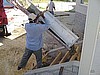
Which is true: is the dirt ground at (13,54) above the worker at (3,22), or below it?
below

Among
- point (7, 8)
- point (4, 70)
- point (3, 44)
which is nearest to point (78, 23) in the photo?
point (3, 44)

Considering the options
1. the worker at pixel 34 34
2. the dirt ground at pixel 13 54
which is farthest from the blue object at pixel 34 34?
the dirt ground at pixel 13 54

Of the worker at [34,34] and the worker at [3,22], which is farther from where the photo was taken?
the worker at [3,22]

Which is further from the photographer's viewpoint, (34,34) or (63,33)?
(63,33)

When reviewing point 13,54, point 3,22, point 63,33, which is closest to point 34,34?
point 63,33

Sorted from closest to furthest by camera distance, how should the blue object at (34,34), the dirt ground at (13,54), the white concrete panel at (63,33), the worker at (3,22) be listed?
the blue object at (34,34) → the white concrete panel at (63,33) → the dirt ground at (13,54) → the worker at (3,22)

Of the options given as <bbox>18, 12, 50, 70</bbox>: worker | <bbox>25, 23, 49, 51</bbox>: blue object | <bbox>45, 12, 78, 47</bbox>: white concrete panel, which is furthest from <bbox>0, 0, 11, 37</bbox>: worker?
<bbox>25, 23, 49, 51</bbox>: blue object

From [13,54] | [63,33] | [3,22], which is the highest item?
[63,33]

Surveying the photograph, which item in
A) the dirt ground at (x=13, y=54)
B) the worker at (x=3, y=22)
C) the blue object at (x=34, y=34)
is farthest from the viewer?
the worker at (x=3, y=22)

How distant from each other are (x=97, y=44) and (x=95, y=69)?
156 millimetres

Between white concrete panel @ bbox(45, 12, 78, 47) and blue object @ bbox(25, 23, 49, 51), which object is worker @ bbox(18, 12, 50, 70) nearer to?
blue object @ bbox(25, 23, 49, 51)

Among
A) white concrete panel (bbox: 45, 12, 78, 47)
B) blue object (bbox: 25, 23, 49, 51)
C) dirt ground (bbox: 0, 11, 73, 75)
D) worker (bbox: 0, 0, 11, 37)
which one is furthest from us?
worker (bbox: 0, 0, 11, 37)

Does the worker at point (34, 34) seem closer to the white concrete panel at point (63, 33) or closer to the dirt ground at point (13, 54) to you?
the white concrete panel at point (63, 33)

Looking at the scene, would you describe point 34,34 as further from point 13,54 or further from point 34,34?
point 13,54
